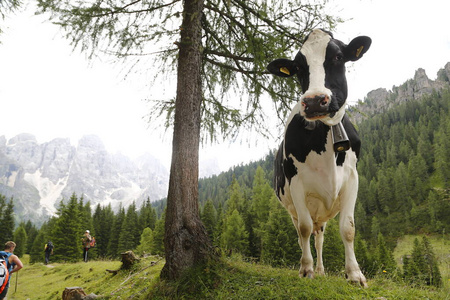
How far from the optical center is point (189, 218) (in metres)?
4.39

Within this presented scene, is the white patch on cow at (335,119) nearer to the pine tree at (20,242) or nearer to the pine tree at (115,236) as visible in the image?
the pine tree at (115,236)

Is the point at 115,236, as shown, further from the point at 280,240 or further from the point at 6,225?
the point at 280,240

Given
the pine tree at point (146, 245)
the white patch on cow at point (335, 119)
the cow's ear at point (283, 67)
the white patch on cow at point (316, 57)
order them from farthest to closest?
the pine tree at point (146, 245), the cow's ear at point (283, 67), the white patch on cow at point (335, 119), the white patch on cow at point (316, 57)

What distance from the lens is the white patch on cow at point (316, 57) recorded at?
2.84 meters

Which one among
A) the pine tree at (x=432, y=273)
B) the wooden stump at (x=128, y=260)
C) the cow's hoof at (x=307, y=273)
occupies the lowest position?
the wooden stump at (x=128, y=260)

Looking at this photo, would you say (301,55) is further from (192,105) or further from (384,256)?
(384,256)

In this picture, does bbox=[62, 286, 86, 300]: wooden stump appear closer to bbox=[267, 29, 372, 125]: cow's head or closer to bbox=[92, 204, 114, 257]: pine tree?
bbox=[267, 29, 372, 125]: cow's head

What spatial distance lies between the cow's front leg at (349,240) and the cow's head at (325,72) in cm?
108

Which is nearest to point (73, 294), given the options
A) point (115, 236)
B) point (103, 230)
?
point (115, 236)

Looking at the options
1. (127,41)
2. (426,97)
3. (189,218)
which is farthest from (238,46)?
(426,97)

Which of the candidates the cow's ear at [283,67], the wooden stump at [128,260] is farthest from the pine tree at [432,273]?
the wooden stump at [128,260]

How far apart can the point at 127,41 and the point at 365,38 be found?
14.6 feet

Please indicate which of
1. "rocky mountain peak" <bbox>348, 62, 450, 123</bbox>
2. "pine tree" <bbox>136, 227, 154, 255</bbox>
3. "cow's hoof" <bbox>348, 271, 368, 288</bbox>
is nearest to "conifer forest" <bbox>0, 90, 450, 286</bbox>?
"pine tree" <bbox>136, 227, 154, 255</bbox>

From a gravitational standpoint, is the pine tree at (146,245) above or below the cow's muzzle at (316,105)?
below
